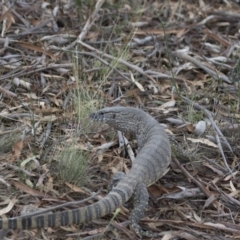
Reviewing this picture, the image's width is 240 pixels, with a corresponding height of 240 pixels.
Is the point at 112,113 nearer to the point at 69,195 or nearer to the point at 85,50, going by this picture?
the point at 69,195

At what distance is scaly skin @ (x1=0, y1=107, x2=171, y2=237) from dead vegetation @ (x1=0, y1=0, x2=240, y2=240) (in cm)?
16

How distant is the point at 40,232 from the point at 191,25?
16.1 feet

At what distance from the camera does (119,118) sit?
6711 millimetres

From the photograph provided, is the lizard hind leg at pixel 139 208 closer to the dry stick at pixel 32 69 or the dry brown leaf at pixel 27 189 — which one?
the dry brown leaf at pixel 27 189

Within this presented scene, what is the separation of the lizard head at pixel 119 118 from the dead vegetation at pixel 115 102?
0.17 metres

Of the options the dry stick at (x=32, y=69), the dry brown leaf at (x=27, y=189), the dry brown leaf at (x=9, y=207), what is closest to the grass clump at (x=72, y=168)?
the dry brown leaf at (x=27, y=189)

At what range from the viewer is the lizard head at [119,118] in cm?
669

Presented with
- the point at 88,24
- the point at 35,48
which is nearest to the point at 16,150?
the point at 35,48

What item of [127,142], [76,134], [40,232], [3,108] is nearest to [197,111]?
[127,142]

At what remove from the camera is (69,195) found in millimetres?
5766

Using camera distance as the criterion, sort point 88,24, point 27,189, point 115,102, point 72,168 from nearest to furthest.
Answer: point 27,189 → point 72,168 → point 115,102 → point 88,24

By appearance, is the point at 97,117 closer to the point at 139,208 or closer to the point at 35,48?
the point at 139,208

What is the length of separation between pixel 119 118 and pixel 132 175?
108 centimetres

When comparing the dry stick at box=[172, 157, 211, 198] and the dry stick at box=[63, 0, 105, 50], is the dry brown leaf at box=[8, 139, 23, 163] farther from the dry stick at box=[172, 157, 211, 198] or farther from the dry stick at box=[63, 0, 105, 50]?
the dry stick at box=[63, 0, 105, 50]
